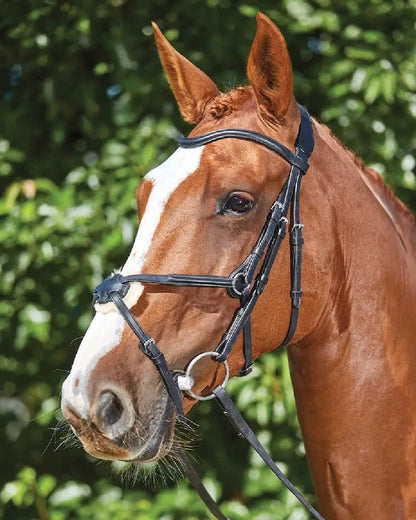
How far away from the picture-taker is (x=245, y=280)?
1638 mm

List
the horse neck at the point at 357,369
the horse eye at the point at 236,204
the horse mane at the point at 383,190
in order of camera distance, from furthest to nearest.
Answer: the horse mane at the point at 383,190 → the horse neck at the point at 357,369 → the horse eye at the point at 236,204

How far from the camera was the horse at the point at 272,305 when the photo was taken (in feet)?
5.13

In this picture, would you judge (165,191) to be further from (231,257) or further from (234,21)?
(234,21)

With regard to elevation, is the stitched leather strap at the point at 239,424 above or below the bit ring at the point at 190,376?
below

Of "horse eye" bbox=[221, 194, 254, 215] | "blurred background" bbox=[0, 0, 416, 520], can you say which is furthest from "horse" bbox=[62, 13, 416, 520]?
"blurred background" bbox=[0, 0, 416, 520]

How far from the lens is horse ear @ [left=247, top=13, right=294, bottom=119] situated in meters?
1.61

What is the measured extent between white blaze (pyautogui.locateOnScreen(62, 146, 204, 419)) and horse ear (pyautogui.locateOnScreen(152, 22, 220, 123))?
24cm

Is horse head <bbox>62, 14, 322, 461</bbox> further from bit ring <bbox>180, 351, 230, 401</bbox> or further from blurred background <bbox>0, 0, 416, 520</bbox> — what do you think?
blurred background <bbox>0, 0, 416, 520</bbox>

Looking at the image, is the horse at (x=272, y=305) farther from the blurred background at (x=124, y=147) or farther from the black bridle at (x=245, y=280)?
the blurred background at (x=124, y=147)

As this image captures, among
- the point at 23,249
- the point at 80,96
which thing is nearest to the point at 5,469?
the point at 23,249

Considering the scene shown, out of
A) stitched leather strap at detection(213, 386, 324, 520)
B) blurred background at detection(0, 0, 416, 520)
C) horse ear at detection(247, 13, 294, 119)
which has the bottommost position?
blurred background at detection(0, 0, 416, 520)

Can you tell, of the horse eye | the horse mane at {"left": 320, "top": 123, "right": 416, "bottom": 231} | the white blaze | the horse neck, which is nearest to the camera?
the white blaze

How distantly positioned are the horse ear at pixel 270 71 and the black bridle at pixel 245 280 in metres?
0.09

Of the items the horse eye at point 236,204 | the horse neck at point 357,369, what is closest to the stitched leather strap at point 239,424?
the horse neck at point 357,369
